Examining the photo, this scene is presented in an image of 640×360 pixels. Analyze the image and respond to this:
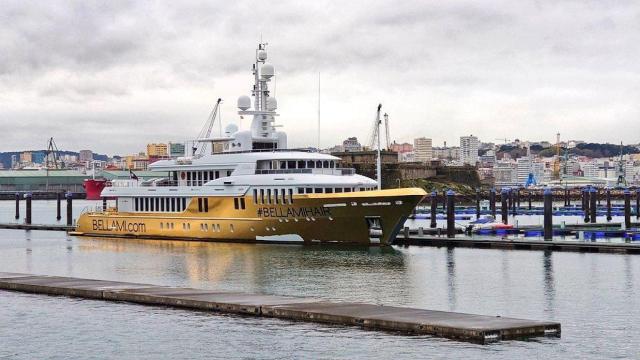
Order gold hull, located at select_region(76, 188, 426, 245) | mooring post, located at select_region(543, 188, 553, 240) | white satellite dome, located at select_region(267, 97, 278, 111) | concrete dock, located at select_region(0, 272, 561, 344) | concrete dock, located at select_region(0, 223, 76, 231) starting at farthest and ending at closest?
concrete dock, located at select_region(0, 223, 76, 231)
white satellite dome, located at select_region(267, 97, 278, 111)
mooring post, located at select_region(543, 188, 553, 240)
gold hull, located at select_region(76, 188, 426, 245)
concrete dock, located at select_region(0, 272, 561, 344)

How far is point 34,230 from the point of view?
97875 millimetres

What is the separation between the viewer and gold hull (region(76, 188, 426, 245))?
61.2 metres

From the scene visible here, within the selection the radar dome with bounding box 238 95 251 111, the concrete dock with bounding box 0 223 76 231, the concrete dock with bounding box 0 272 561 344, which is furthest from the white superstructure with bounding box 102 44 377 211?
the concrete dock with bounding box 0 272 561 344

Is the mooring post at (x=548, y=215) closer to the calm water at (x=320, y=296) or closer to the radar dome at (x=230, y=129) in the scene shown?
the calm water at (x=320, y=296)

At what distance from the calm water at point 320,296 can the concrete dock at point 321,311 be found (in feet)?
1.65

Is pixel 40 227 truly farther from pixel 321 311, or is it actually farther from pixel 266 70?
pixel 321 311

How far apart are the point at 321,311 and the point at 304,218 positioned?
32108mm

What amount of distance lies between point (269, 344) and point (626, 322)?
39.4ft

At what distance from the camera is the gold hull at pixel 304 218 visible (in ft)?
201

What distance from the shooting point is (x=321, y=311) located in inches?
1241

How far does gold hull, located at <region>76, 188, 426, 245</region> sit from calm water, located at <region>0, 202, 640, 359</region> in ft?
4.47

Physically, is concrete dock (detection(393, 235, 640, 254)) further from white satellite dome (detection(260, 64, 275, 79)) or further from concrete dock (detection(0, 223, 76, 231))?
concrete dock (detection(0, 223, 76, 231))

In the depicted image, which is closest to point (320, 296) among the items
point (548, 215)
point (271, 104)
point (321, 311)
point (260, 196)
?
point (321, 311)

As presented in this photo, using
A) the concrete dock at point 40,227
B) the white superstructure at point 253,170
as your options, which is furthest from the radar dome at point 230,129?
the concrete dock at point 40,227
